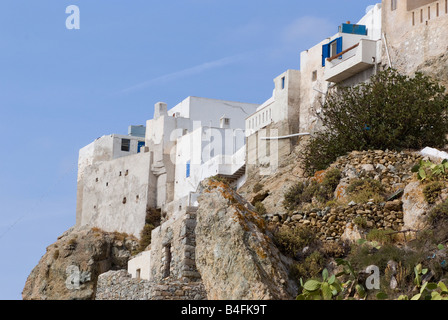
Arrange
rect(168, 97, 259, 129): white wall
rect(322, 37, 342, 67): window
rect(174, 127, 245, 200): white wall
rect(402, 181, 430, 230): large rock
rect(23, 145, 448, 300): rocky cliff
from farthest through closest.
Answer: rect(168, 97, 259, 129): white wall < rect(174, 127, 245, 200): white wall < rect(322, 37, 342, 67): window < rect(402, 181, 430, 230): large rock < rect(23, 145, 448, 300): rocky cliff

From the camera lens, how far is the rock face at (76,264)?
43594 millimetres

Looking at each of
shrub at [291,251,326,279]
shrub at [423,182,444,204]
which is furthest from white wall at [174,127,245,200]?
shrub at [291,251,326,279]

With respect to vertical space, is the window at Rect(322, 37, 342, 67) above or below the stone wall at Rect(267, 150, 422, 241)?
above

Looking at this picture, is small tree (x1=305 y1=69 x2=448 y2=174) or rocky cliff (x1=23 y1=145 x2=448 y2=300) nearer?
rocky cliff (x1=23 y1=145 x2=448 y2=300)

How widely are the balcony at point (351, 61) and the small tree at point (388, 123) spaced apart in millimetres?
7404

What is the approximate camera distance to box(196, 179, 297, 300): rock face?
1527 cm

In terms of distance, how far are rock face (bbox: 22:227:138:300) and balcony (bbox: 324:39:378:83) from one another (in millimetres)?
16558

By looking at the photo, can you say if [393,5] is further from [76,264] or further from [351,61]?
[76,264]

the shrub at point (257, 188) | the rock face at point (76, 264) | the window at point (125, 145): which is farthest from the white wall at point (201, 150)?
the window at point (125, 145)

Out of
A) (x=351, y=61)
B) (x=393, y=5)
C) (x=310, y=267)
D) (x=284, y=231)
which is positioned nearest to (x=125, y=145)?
(x=351, y=61)

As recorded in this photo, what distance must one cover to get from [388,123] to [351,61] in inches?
397

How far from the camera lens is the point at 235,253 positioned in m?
15.9

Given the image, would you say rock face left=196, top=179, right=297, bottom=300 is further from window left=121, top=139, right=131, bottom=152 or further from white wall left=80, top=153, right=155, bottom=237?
window left=121, top=139, right=131, bottom=152
